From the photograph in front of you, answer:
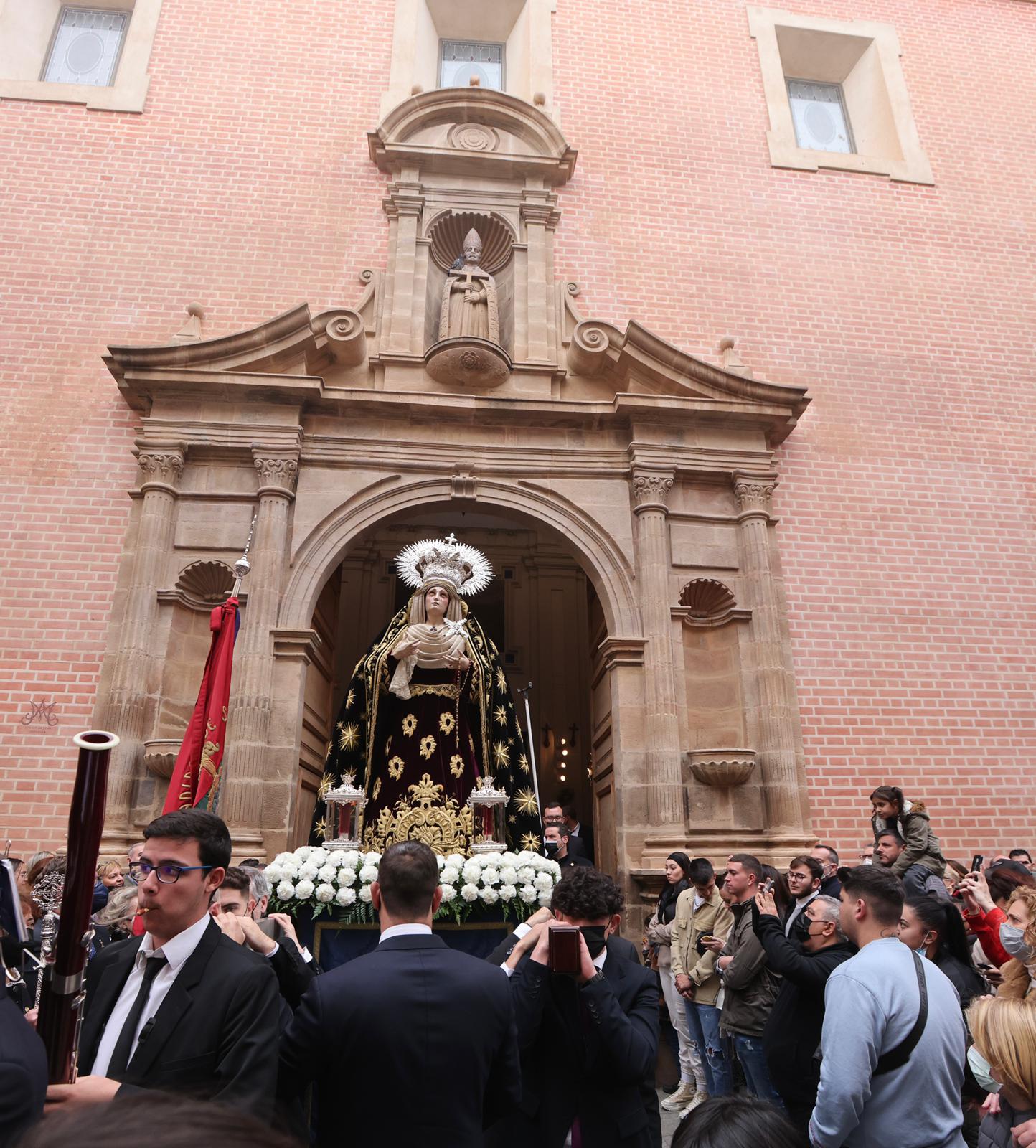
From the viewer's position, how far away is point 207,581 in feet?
28.3

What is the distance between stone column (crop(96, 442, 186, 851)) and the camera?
750 centimetres

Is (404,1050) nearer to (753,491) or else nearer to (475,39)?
(753,491)

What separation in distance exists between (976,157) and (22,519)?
1205 centimetres

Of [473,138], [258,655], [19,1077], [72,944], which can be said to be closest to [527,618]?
[258,655]

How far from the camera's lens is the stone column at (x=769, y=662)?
8.14 metres

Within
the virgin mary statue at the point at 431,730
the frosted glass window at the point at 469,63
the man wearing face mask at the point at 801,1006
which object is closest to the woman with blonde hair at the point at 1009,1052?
the man wearing face mask at the point at 801,1006

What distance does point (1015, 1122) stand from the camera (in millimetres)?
2287

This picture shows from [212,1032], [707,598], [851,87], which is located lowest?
[212,1032]

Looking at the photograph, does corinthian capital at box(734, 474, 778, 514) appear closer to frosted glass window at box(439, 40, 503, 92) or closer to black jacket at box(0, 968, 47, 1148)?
frosted glass window at box(439, 40, 503, 92)

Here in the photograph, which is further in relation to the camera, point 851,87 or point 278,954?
point 851,87

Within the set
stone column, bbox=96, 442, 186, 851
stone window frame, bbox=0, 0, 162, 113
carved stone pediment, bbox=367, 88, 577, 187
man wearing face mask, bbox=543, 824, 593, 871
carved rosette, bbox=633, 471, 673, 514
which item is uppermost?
stone window frame, bbox=0, 0, 162, 113

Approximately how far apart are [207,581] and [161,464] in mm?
1164

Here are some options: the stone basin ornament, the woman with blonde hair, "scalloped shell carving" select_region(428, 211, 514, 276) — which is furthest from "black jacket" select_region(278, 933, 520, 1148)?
"scalloped shell carving" select_region(428, 211, 514, 276)

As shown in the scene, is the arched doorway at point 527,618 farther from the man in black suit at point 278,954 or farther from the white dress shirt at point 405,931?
the white dress shirt at point 405,931
